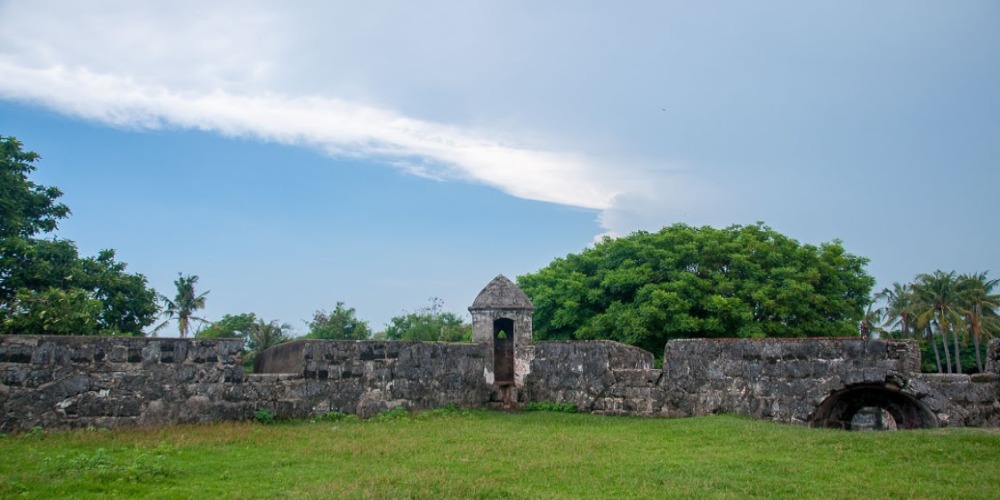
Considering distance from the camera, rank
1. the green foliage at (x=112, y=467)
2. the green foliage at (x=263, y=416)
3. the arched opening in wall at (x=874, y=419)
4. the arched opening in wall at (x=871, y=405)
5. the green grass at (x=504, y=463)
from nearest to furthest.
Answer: the green grass at (x=504, y=463), the green foliage at (x=112, y=467), the arched opening in wall at (x=871, y=405), the green foliage at (x=263, y=416), the arched opening in wall at (x=874, y=419)

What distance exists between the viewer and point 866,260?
32.8m

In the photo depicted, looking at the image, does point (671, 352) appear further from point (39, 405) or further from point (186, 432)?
point (39, 405)

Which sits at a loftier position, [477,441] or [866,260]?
[866,260]

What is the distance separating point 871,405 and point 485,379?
7603 mm

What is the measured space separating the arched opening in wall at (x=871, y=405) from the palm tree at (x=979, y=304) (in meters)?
38.9

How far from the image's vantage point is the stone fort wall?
1115cm

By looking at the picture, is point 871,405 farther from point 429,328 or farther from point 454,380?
point 429,328

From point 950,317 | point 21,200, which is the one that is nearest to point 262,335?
point 21,200

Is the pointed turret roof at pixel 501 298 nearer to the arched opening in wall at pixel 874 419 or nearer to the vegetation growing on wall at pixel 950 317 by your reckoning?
the arched opening in wall at pixel 874 419

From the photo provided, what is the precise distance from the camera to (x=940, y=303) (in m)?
48.1

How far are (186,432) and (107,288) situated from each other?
13220 mm

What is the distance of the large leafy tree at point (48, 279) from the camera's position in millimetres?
17328

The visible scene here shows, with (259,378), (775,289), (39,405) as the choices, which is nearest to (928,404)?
(259,378)

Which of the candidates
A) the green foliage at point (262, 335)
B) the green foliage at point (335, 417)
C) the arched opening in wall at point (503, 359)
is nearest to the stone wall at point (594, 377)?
the arched opening in wall at point (503, 359)
